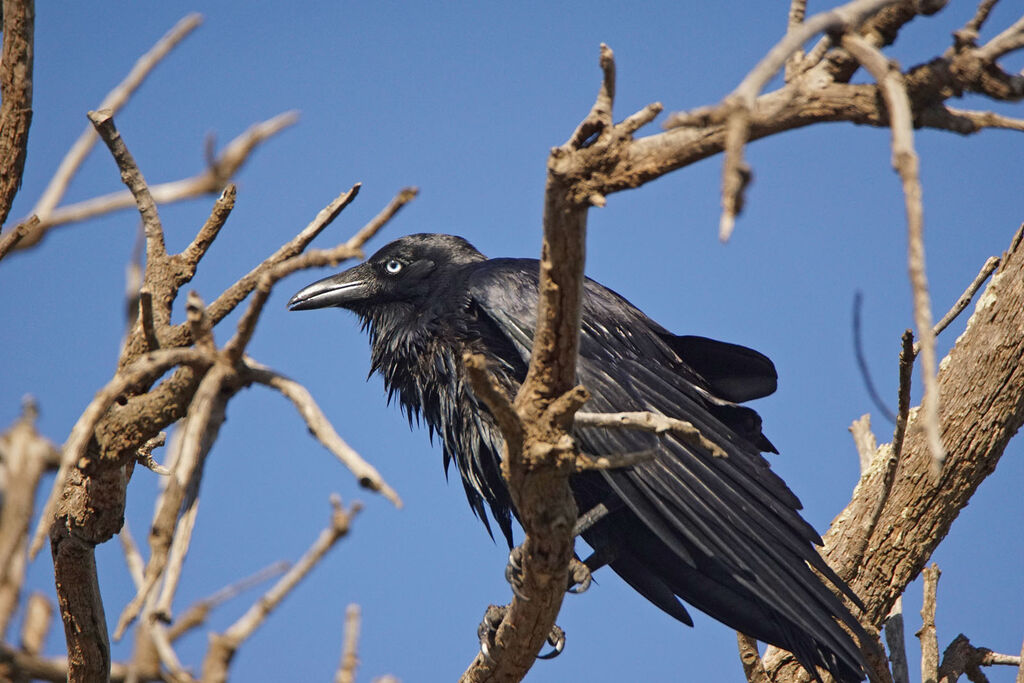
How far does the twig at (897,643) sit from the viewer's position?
14.9 feet

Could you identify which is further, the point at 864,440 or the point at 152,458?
the point at 864,440

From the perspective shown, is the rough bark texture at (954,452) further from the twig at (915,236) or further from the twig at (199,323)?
the twig at (199,323)

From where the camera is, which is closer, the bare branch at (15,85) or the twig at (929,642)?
the bare branch at (15,85)

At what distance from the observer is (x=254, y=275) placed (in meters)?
2.98

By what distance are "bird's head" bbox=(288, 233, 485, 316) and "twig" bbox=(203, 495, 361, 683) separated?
393 centimetres

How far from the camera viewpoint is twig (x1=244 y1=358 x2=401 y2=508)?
1.81 meters

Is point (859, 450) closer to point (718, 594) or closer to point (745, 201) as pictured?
point (718, 594)

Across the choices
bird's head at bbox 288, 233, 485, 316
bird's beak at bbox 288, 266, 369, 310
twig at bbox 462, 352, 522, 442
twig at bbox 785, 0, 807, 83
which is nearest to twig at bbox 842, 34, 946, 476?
twig at bbox 785, 0, 807, 83

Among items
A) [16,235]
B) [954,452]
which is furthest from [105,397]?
[954,452]

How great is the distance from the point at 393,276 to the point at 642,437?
6.56 feet

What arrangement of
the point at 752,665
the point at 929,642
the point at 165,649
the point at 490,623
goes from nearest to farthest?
the point at 165,649 → the point at 752,665 → the point at 929,642 → the point at 490,623

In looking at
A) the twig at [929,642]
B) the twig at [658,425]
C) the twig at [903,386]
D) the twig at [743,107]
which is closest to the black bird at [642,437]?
the twig at [929,642]

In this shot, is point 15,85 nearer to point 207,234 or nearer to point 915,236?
point 207,234

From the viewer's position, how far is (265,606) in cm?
173
